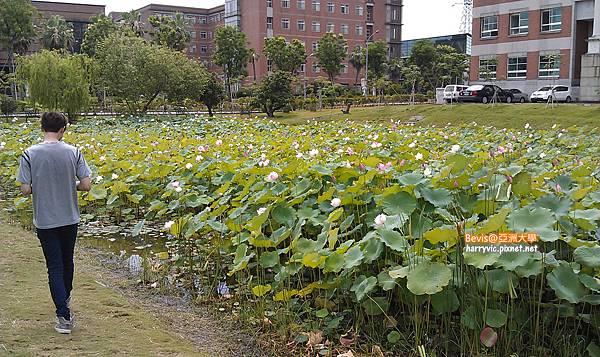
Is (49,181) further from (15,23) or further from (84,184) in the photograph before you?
(15,23)

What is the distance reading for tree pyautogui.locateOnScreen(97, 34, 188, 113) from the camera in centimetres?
2631

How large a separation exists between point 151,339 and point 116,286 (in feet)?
5.01

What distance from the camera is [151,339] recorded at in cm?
396

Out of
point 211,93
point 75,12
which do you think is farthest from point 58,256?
point 75,12

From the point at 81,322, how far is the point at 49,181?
40.2 inches

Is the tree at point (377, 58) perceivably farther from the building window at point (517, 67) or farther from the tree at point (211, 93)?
the tree at point (211, 93)

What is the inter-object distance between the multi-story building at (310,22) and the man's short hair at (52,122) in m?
57.9

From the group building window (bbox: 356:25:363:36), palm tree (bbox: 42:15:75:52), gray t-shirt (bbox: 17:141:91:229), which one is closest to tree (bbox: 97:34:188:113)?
gray t-shirt (bbox: 17:141:91:229)

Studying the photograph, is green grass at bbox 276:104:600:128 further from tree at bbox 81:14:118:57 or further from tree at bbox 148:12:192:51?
tree at bbox 81:14:118:57

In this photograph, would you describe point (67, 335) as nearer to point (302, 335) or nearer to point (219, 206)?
point (302, 335)

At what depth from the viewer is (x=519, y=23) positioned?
1534 inches

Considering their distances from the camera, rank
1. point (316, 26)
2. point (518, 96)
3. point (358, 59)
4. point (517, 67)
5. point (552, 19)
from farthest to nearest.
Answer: point (316, 26), point (358, 59), point (517, 67), point (552, 19), point (518, 96)

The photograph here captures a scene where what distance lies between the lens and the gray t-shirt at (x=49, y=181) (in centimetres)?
397

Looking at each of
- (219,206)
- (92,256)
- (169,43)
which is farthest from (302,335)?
(169,43)
